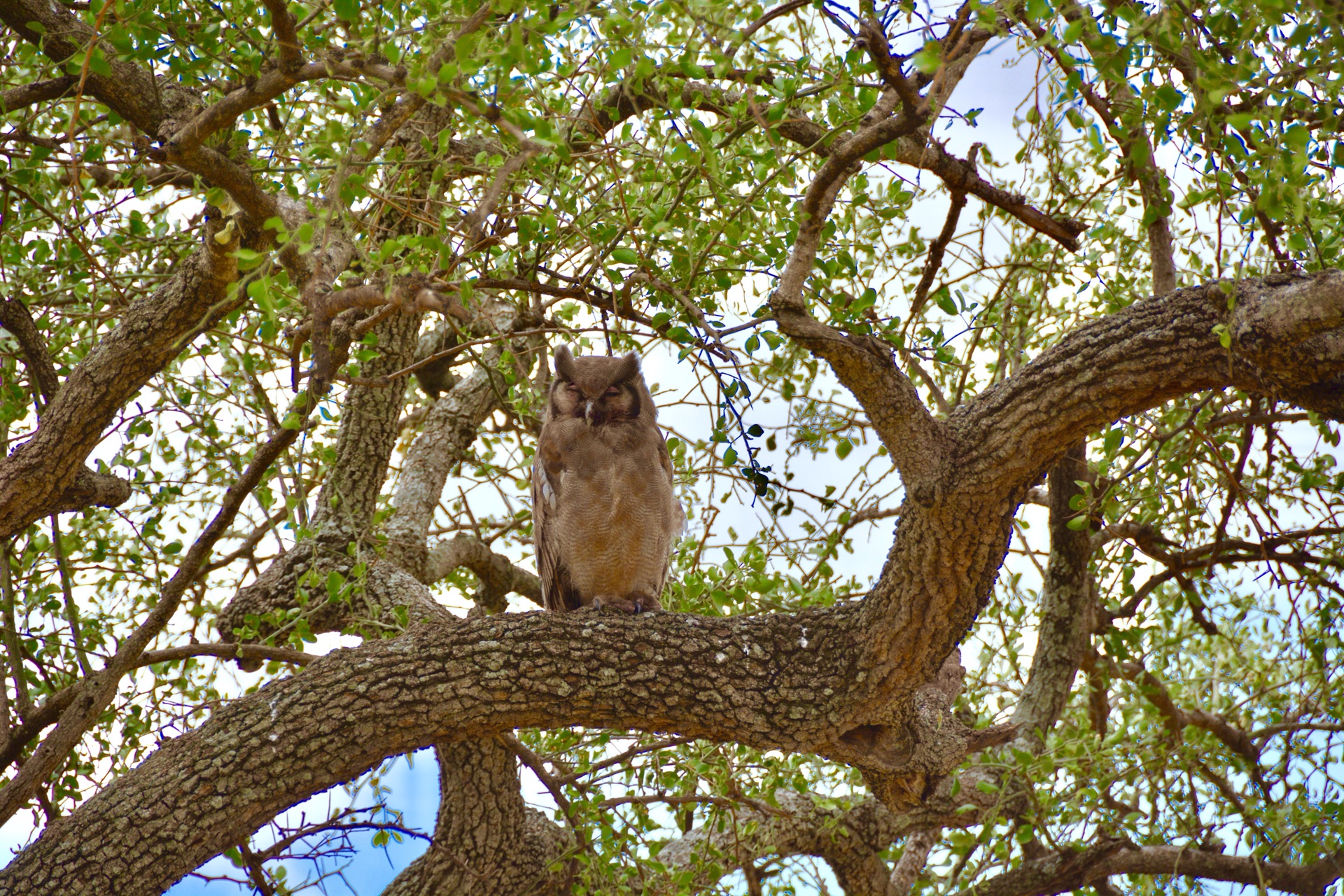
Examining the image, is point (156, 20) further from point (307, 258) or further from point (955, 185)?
point (955, 185)

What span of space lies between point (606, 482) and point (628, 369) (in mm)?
521

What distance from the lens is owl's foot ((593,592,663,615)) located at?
4.68 meters

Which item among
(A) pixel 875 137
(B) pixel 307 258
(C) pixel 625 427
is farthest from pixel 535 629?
(A) pixel 875 137

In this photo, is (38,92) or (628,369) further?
(628,369)

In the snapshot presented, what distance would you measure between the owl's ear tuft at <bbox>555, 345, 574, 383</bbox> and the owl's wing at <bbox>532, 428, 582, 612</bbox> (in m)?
Answer: 0.26

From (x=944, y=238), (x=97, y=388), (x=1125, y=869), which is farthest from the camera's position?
(x=1125, y=869)

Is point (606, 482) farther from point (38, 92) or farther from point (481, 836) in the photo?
point (38, 92)

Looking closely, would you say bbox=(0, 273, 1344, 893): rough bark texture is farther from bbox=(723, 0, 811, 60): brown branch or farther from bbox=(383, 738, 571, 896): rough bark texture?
bbox=(723, 0, 811, 60): brown branch

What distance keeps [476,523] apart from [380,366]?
156 cm

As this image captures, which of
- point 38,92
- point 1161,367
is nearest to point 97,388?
point 38,92

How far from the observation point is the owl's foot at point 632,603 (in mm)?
4684

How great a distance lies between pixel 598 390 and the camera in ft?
14.8

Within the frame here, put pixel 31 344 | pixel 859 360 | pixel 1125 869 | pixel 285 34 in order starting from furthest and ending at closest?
pixel 1125 869, pixel 31 344, pixel 859 360, pixel 285 34

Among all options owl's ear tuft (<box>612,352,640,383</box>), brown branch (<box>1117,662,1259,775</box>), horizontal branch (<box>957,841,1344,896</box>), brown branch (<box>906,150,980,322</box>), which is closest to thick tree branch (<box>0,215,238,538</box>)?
owl's ear tuft (<box>612,352,640,383</box>)
